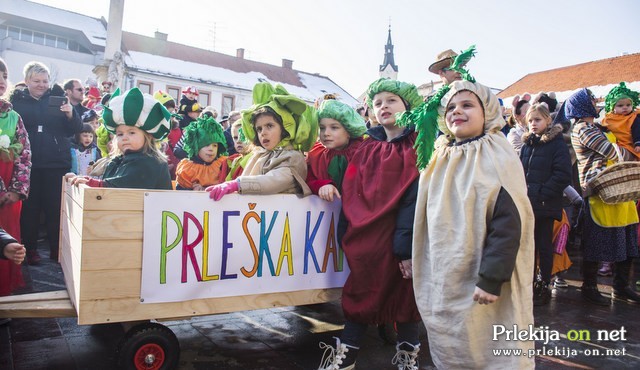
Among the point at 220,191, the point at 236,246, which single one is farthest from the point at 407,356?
the point at 220,191

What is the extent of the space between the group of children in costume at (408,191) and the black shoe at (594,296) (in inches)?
114

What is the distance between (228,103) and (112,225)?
28.9 m

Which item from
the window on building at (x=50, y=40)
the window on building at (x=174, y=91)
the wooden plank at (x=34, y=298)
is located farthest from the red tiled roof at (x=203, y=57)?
the wooden plank at (x=34, y=298)

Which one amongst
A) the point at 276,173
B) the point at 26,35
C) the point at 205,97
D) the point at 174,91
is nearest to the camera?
the point at 276,173

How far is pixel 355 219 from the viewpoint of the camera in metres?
2.70

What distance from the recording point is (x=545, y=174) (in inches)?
168

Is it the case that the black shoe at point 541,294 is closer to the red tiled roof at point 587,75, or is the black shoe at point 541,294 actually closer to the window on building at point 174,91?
the red tiled roof at point 587,75

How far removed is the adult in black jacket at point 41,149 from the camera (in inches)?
188

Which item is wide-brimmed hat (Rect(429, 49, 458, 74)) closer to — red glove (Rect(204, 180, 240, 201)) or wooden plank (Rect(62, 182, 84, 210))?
red glove (Rect(204, 180, 240, 201))

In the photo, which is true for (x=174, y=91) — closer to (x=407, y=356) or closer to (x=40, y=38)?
(x=40, y=38)

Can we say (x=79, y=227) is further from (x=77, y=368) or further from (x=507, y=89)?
(x=507, y=89)

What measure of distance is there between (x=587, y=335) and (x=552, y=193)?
1268mm

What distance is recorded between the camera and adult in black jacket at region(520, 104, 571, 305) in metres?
4.18

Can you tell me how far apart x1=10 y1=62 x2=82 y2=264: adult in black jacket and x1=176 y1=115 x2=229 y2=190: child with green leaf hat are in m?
1.59
